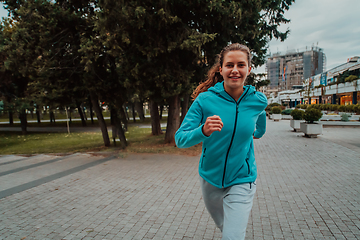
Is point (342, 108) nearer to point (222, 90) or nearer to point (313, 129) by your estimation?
point (313, 129)

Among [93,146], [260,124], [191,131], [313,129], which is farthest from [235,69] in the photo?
[93,146]

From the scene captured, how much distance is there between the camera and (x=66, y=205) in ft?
15.0

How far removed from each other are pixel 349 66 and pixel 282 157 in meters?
57.7

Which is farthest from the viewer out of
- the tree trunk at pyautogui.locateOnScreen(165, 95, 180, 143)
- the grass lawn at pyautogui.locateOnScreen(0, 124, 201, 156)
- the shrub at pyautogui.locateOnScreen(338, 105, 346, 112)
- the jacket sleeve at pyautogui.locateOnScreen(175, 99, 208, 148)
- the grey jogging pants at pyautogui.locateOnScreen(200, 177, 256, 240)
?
the shrub at pyautogui.locateOnScreen(338, 105, 346, 112)

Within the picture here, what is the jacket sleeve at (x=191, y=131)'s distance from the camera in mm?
1782

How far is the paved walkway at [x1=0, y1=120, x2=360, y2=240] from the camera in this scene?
11.6 ft

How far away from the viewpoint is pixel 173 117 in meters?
11.8

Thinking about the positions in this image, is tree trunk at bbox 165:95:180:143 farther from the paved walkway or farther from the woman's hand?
the woman's hand

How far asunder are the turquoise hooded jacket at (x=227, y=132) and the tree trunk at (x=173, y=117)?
915 cm

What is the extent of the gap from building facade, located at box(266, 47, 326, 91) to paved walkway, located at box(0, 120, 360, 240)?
377ft

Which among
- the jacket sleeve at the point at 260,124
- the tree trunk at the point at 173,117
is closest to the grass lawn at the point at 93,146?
the tree trunk at the point at 173,117

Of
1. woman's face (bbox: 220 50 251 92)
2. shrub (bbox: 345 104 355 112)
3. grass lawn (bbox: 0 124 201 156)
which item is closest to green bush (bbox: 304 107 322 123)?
grass lawn (bbox: 0 124 201 156)

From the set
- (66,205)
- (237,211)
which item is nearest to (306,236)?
(237,211)

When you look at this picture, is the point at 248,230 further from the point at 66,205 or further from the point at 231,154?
the point at 66,205
